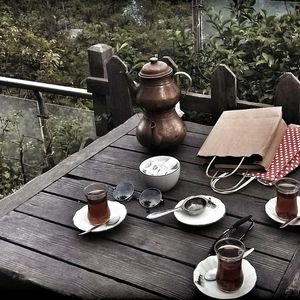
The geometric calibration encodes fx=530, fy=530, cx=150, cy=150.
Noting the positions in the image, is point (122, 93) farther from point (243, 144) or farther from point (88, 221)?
point (88, 221)

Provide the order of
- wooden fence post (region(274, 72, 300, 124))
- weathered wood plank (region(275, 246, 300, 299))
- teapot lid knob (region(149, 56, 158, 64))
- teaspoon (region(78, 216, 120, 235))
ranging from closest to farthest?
weathered wood plank (region(275, 246, 300, 299)) < teaspoon (region(78, 216, 120, 235)) < teapot lid knob (region(149, 56, 158, 64)) < wooden fence post (region(274, 72, 300, 124))

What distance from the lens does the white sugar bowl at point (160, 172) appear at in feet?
5.88

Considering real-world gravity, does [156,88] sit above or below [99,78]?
above

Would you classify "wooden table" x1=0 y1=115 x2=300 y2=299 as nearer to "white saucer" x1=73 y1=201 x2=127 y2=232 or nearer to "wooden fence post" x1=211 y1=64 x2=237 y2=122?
"white saucer" x1=73 y1=201 x2=127 y2=232

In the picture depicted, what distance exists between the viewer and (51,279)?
1.44 m

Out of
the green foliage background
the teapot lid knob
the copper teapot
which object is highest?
the teapot lid knob

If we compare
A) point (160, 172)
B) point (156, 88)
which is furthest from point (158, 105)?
point (160, 172)

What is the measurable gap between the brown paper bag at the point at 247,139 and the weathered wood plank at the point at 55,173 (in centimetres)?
46

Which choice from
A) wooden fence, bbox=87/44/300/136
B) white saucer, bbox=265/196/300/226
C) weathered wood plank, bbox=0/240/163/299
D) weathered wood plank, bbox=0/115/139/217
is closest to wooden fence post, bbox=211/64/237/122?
wooden fence, bbox=87/44/300/136

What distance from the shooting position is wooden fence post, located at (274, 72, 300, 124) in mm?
2291

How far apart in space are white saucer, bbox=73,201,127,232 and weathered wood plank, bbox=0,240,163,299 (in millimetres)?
157

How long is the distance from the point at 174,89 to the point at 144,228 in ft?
2.06

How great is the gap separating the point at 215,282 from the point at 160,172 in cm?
57

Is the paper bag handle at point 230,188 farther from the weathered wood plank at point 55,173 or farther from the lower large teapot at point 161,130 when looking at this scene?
the weathered wood plank at point 55,173
